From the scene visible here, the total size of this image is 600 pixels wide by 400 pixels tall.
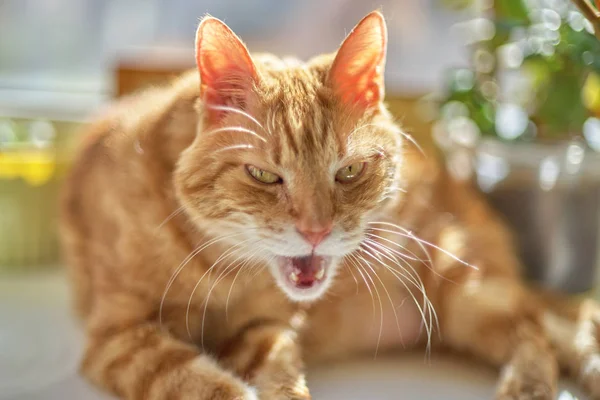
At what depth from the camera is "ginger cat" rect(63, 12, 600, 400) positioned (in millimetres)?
1092

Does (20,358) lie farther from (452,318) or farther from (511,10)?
(511,10)

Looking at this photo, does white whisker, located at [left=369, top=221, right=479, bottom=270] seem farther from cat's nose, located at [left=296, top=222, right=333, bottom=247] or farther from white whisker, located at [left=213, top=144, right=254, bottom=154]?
white whisker, located at [left=213, top=144, right=254, bottom=154]

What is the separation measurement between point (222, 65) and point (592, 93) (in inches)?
47.9

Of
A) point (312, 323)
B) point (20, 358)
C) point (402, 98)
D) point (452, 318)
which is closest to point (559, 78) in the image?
point (402, 98)

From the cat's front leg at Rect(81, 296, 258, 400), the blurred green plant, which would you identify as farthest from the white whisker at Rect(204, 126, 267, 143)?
the blurred green plant

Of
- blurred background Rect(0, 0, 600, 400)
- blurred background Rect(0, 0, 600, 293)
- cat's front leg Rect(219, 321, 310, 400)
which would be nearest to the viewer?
cat's front leg Rect(219, 321, 310, 400)

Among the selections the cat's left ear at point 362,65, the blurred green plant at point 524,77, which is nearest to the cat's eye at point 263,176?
the cat's left ear at point 362,65

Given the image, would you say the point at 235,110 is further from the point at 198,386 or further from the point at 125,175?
the point at 198,386

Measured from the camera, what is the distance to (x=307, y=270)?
3.71 feet

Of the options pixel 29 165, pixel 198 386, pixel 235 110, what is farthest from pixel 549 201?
pixel 29 165

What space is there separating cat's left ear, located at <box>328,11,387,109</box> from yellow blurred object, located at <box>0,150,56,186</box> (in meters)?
1.10

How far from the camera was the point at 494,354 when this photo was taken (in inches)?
55.0

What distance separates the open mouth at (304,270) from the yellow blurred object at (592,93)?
1.01 meters

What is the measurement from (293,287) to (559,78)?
973mm
